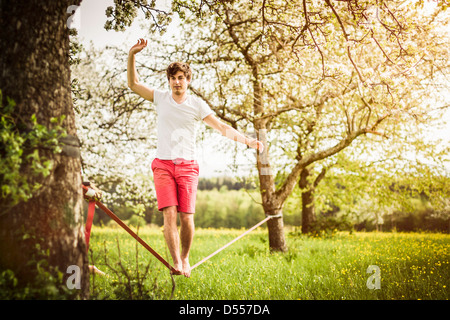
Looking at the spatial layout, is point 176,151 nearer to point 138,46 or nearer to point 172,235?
point 172,235

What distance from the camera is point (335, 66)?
4.73 metres

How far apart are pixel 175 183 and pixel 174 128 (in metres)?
0.59

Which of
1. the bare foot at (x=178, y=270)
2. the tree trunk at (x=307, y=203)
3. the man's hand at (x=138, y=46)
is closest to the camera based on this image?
the man's hand at (x=138, y=46)

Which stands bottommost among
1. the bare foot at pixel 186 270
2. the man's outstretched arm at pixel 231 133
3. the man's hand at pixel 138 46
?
the bare foot at pixel 186 270

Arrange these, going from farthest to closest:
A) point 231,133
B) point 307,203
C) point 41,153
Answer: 1. point 307,203
2. point 231,133
3. point 41,153

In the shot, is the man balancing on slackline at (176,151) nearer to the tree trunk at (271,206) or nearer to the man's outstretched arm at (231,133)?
the man's outstretched arm at (231,133)

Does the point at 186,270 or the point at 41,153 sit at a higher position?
the point at 41,153

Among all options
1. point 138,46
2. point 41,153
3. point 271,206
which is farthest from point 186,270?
point 271,206

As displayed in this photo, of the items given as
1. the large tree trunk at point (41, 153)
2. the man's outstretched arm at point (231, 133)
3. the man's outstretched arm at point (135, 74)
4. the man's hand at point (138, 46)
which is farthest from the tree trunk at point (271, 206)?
the large tree trunk at point (41, 153)

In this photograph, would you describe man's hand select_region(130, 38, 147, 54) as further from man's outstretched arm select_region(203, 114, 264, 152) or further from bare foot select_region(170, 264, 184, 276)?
bare foot select_region(170, 264, 184, 276)

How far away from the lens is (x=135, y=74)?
11.4 feet

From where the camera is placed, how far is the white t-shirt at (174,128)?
3.62m

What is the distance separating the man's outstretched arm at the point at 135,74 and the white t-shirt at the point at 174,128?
0.10 metres
